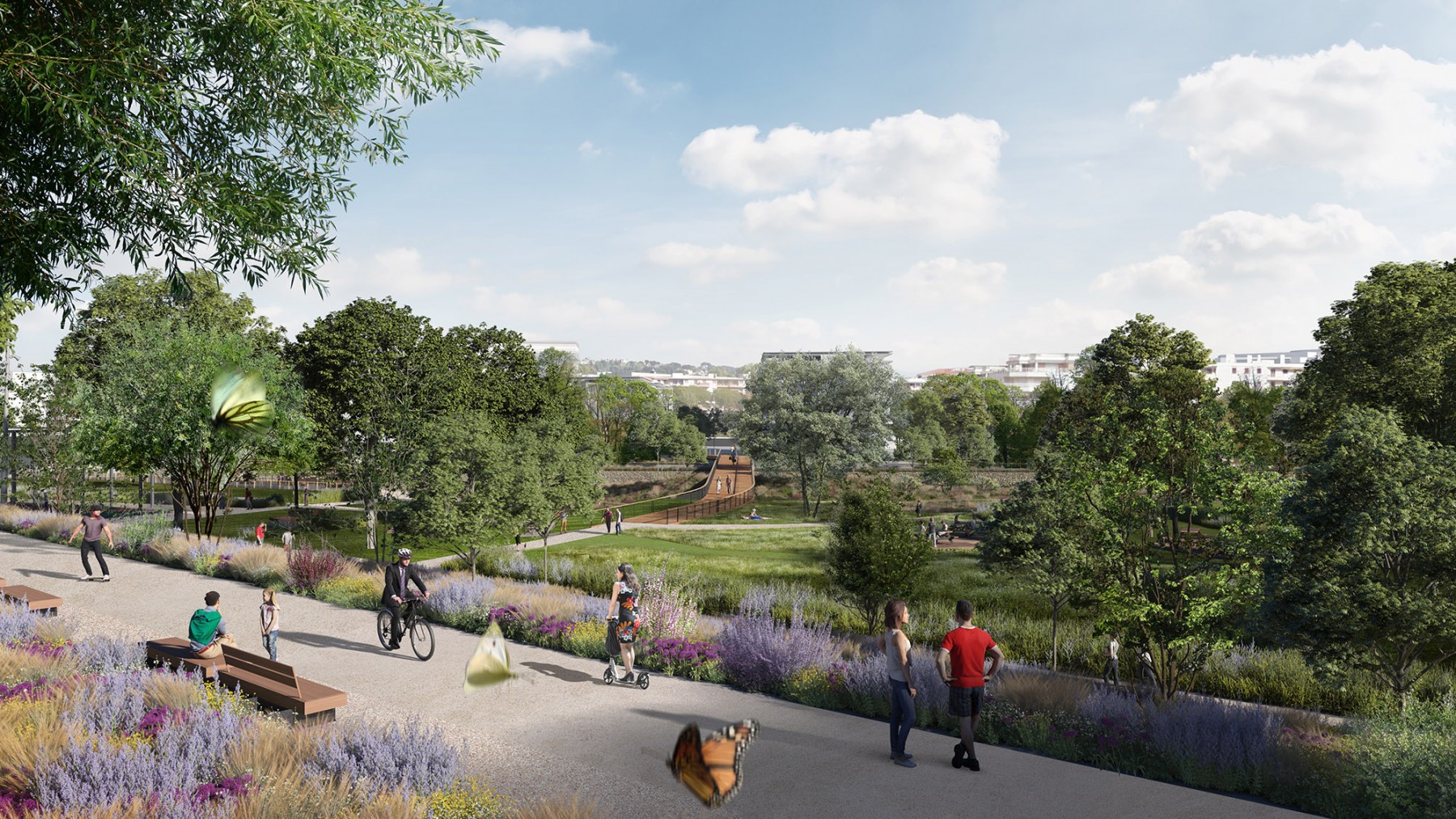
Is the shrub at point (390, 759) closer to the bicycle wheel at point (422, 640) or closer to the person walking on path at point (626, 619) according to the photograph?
the person walking on path at point (626, 619)

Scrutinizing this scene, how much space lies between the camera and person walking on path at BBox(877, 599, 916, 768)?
7.41 metres

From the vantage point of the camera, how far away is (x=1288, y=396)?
41125 mm

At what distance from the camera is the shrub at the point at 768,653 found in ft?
33.6

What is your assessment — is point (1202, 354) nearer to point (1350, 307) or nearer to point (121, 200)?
point (1350, 307)

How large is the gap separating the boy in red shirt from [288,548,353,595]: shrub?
13.7 m

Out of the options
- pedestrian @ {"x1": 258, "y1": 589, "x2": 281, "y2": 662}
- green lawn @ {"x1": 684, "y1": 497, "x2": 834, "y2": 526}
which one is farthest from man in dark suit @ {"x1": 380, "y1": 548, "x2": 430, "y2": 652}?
green lawn @ {"x1": 684, "y1": 497, "x2": 834, "y2": 526}

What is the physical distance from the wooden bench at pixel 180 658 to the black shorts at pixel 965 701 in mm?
8153

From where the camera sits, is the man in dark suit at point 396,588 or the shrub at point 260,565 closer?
the man in dark suit at point 396,588

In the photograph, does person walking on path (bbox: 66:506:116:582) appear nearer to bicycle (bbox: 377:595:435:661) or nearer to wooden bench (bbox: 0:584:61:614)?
wooden bench (bbox: 0:584:61:614)

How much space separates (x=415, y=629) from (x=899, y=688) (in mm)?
7616

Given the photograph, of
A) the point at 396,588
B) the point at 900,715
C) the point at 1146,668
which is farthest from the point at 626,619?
the point at 1146,668

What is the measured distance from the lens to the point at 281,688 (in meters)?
8.43

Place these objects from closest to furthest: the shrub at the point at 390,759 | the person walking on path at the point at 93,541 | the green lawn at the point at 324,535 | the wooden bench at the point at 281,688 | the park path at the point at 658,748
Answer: the shrub at the point at 390,759, the park path at the point at 658,748, the wooden bench at the point at 281,688, the person walking on path at the point at 93,541, the green lawn at the point at 324,535

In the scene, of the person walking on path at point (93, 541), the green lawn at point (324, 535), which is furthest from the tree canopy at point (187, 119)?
the green lawn at point (324, 535)
